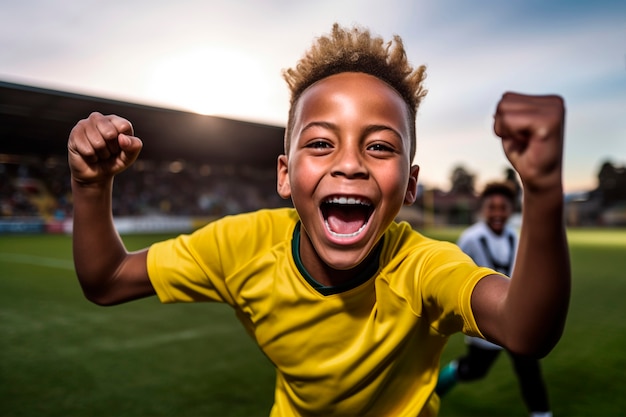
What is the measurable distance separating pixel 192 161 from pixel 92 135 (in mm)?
30095

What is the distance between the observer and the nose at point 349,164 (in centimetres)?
157

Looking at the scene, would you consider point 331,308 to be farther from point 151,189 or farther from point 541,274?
point 151,189

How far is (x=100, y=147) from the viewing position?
1601mm

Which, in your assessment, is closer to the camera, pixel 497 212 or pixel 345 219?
pixel 345 219

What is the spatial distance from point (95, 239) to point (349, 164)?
971 mm

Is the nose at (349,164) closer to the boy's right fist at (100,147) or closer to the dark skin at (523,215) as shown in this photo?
the dark skin at (523,215)

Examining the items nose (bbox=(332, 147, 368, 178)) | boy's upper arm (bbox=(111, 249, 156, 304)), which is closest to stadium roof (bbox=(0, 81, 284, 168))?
boy's upper arm (bbox=(111, 249, 156, 304))

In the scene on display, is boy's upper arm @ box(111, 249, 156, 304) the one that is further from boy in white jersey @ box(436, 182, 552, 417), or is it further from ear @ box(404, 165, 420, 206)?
boy in white jersey @ box(436, 182, 552, 417)

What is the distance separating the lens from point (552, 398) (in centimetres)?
438

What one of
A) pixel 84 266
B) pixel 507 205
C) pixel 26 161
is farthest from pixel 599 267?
pixel 26 161

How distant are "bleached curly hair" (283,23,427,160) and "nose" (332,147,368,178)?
334 mm

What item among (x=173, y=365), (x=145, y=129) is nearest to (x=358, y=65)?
(x=173, y=365)

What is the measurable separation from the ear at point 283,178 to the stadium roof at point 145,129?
1172cm

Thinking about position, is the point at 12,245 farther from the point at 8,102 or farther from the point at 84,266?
the point at 84,266
